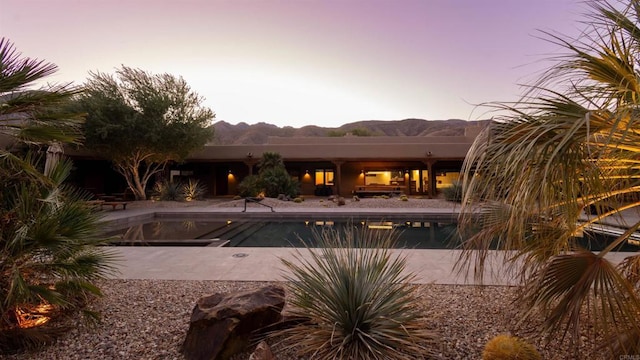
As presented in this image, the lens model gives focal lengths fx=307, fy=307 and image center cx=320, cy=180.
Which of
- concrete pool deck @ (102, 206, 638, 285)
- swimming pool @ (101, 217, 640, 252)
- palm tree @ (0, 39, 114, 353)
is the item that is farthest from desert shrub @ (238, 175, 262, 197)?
palm tree @ (0, 39, 114, 353)

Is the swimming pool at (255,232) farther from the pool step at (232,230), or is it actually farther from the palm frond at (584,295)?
the palm frond at (584,295)

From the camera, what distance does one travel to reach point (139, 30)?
11.7m

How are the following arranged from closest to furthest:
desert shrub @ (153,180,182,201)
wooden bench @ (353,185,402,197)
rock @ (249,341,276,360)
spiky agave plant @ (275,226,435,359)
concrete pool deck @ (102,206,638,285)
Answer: rock @ (249,341,276,360) < spiky agave plant @ (275,226,435,359) < concrete pool deck @ (102,206,638,285) < desert shrub @ (153,180,182,201) < wooden bench @ (353,185,402,197)

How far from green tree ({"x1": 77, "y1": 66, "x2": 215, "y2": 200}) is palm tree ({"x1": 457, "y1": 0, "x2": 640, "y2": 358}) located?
14534mm

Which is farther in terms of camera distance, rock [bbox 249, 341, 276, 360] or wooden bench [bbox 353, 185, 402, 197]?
wooden bench [bbox 353, 185, 402, 197]

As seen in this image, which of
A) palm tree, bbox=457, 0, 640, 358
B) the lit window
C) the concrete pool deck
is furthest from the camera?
the lit window

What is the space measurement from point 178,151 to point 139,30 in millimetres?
5353

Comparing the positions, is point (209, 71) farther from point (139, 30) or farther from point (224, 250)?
point (224, 250)

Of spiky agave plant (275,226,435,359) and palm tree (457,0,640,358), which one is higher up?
palm tree (457,0,640,358)

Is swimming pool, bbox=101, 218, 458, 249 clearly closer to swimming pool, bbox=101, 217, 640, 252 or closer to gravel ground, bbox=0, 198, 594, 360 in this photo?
swimming pool, bbox=101, 217, 640, 252

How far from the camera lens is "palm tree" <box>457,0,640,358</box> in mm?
1528

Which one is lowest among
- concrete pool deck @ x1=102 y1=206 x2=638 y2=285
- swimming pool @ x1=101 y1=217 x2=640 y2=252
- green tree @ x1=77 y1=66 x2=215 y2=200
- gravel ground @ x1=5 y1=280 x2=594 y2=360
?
swimming pool @ x1=101 y1=217 x2=640 y2=252

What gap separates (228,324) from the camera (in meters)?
2.41

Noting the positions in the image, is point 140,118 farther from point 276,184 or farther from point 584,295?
point 584,295
